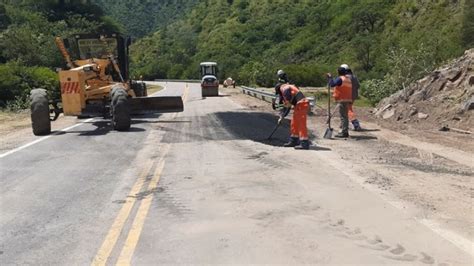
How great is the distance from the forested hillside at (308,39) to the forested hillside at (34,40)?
727 inches

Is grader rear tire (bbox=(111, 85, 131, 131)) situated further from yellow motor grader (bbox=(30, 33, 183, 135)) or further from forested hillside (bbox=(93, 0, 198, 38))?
forested hillside (bbox=(93, 0, 198, 38))

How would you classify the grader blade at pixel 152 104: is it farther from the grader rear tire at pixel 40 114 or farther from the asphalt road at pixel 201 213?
the asphalt road at pixel 201 213

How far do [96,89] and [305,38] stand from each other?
62.6m

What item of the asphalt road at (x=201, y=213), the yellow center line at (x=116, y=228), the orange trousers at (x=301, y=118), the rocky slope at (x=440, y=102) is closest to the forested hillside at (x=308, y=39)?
the rocky slope at (x=440, y=102)

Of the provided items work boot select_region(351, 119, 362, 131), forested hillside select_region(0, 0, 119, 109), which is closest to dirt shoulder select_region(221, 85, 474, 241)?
work boot select_region(351, 119, 362, 131)

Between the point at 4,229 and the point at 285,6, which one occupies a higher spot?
the point at 285,6

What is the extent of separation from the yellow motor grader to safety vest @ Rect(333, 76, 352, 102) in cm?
524

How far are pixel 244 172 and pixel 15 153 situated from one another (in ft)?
18.8

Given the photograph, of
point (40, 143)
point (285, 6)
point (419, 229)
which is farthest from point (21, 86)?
point (285, 6)

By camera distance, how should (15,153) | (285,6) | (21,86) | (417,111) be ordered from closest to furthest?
(15,153)
(417,111)
(21,86)
(285,6)

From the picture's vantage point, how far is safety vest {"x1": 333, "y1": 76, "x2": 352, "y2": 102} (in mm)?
14289

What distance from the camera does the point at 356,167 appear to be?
9.71 meters

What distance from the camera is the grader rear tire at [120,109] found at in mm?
15055

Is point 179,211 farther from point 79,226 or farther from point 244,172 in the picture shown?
point 244,172
